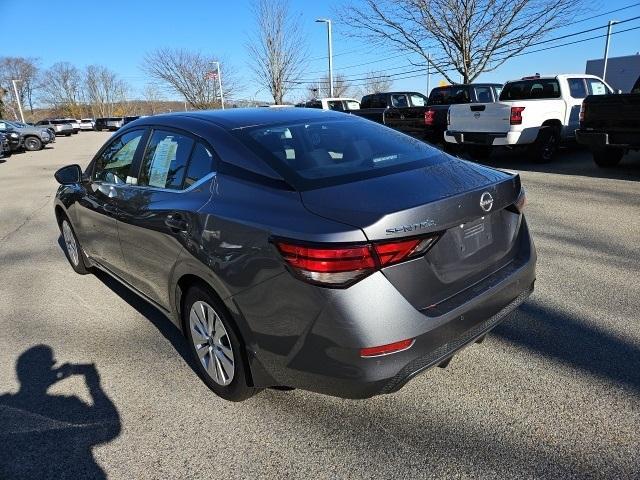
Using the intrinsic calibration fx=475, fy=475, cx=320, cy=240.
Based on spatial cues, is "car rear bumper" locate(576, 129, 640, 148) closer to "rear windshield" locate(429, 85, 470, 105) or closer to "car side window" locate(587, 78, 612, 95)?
"car side window" locate(587, 78, 612, 95)

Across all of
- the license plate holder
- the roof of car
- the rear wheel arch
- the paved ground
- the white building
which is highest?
the white building

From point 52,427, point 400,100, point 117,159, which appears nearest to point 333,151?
point 117,159

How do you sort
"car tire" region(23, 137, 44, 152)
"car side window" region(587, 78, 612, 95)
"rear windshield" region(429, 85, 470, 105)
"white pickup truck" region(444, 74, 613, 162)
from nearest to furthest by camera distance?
"white pickup truck" region(444, 74, 613, 162)
"car side window" region(587, 78, 612, 95)
"rear windshield" region(429, 85, 470, 105)
"car tire" region(23, 137, 44, 152)

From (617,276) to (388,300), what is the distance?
323 centimetres

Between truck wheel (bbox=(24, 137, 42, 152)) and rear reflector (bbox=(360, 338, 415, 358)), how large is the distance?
2983cm

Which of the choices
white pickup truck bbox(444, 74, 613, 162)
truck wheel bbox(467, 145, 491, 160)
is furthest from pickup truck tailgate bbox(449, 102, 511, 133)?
truck wheel bbox(467, 145, 491, 160)

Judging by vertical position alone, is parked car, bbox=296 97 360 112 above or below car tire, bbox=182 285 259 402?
above

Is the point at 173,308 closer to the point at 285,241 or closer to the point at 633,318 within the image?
the point at 285,241

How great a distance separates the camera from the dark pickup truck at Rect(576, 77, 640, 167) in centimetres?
801

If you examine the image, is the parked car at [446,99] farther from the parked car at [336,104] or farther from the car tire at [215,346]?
the car tire at [215,346]

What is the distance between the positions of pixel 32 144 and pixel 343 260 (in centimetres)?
3040

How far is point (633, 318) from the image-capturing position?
136 inches

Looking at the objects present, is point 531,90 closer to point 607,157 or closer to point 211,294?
point 607,157

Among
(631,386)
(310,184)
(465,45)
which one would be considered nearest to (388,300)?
(310,184)
